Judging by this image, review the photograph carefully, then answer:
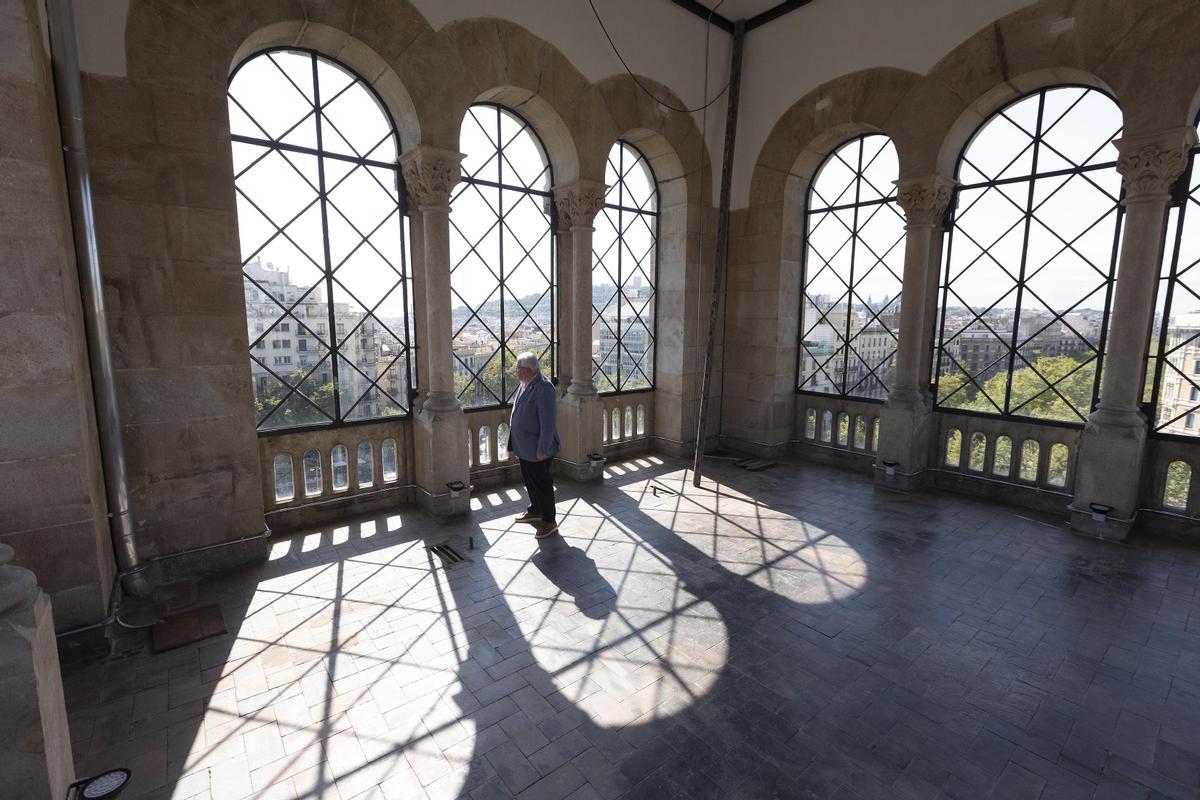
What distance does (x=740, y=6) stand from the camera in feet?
24.2

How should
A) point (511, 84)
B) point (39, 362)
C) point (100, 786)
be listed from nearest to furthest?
point (100, 786) → point (39, 362) → point (511, 84)

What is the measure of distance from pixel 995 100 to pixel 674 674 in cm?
650

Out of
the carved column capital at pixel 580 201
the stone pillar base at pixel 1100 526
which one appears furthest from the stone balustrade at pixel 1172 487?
the carved column capital at pixel 580 201

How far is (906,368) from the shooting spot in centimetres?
671

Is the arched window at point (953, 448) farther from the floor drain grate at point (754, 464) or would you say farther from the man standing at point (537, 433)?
the man standing at point (537, 433)

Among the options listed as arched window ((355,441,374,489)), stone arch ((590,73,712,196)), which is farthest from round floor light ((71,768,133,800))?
stone arch ((590,73,712,196))

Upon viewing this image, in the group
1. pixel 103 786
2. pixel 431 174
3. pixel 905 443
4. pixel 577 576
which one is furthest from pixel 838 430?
pixel 103 786

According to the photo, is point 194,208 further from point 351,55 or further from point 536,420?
point 536,420

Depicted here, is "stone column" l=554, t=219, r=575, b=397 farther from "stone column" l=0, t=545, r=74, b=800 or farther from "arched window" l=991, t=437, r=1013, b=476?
"stone column" l=0, t=545, r=74, b=800

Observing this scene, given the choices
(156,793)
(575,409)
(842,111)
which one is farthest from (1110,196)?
(156,793)

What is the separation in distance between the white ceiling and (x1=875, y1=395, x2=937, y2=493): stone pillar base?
206 inches

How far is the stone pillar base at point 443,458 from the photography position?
225 inches

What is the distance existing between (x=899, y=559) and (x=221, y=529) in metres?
5.54

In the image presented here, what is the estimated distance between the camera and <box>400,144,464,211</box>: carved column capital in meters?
5.39
